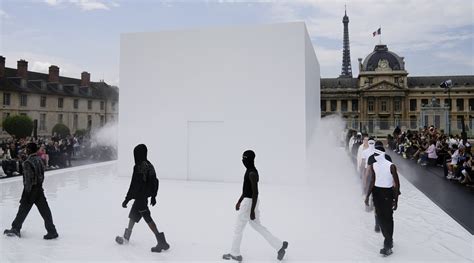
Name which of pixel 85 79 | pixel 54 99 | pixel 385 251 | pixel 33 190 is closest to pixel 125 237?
pixel 33 190

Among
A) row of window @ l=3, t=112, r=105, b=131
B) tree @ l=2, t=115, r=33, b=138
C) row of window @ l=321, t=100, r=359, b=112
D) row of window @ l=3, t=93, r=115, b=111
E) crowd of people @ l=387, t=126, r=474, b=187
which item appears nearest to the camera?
crowd of people @ l=387, t=126, r=474, b=187

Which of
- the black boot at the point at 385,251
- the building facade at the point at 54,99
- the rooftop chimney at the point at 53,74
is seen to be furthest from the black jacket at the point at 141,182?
the rooftop chimney at the point at 53,74

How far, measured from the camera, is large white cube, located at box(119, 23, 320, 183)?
1111 centimetres

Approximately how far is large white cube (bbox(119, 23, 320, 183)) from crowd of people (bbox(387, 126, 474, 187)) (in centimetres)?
480

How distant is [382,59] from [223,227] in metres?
75.9

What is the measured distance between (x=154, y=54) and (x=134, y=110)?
81.4 inches

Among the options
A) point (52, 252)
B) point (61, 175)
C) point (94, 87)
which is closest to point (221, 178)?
point (61, 175)

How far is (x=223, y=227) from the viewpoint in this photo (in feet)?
21.2

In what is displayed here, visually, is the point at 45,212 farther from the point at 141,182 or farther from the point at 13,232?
the point at 141,182

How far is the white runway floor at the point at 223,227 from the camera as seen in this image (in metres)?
5.09

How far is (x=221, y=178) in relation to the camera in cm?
1180

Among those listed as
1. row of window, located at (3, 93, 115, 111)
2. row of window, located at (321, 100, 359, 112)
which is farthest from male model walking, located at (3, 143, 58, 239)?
row of window, located at (321, 100, 359, 112)

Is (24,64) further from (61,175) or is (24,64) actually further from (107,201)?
(107,201)

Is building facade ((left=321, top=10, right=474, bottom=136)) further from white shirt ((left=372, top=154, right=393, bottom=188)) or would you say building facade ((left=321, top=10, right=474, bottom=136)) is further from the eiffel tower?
white shirt ((left=372, top=154, right=393, bottom=188))
